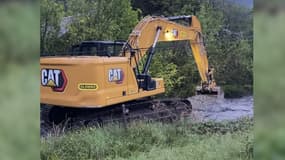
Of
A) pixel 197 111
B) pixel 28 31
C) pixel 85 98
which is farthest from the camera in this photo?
pixel 197 111

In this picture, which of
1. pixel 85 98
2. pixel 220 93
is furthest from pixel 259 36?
pixel 85 98

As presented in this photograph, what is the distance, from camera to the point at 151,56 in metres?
2.23

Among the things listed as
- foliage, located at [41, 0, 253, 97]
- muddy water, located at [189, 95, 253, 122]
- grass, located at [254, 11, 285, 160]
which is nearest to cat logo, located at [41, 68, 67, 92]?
foliage, located at [41, 0, 253, 97]

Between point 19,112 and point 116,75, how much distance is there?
48 cm

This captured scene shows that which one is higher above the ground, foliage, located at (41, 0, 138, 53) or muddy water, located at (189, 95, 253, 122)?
foliage, located at (41, 0, 138, 53)

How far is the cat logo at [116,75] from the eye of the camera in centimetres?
216

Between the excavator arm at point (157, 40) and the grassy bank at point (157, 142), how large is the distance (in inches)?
8.2

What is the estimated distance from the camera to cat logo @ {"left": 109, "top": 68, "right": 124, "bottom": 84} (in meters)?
2.16

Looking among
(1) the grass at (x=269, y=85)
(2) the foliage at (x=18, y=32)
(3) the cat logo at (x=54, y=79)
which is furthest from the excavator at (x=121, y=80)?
(1) the grass at (x=269, y=85)

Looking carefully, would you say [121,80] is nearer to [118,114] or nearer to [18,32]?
[118,114]

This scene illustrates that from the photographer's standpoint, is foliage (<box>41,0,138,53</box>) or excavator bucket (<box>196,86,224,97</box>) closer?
foliage (<box>41,0,138,53</box>)

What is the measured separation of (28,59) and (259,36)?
103 cm

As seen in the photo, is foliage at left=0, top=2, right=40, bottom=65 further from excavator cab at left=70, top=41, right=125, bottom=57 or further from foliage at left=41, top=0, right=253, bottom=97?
excavator cab at left=70, top=41, right=125, bottom=57

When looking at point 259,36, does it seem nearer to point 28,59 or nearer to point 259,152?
point 259,152
